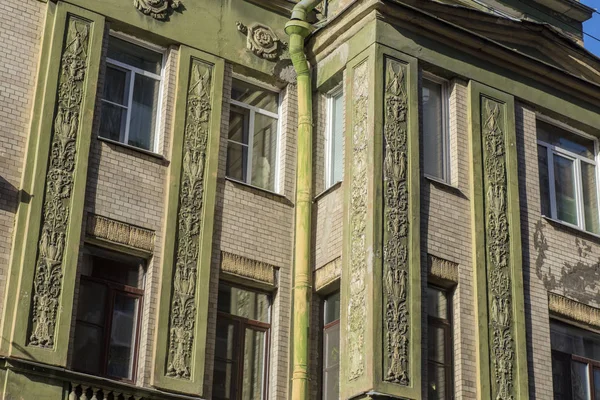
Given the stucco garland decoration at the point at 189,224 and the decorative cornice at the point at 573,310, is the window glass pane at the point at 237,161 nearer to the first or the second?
the stucco garland decoration at the point at 189,224

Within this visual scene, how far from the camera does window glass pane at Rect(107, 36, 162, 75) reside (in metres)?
15.8

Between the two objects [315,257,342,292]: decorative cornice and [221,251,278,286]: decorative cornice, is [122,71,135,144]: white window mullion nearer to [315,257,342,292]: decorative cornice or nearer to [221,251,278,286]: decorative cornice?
[221,251,278,286]: decorative cornice

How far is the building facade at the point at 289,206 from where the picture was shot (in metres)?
14.1

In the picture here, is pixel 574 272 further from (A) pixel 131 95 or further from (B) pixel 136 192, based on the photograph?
(A) pixel 131 95

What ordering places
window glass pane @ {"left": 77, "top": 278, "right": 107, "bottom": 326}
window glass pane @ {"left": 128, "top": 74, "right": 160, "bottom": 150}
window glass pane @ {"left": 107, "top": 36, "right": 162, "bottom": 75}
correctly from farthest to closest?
window glass pane @ {"left": 107, "top": 36, "right": 162, "bottom": 75} → window glass pane @ {"left": 128, "top": 74, "right": 160, "bottom": 150} → window glass pane @ {"left": 77, "top": 278, "right": 107, "bottom": 326}

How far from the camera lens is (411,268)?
14.9 metres

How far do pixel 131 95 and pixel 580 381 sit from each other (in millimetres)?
7447

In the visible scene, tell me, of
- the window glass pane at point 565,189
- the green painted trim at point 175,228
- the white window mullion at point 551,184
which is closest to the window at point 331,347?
the green painted trim at point 175,228

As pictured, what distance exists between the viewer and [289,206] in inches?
636

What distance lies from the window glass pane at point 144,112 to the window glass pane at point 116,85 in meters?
0.14

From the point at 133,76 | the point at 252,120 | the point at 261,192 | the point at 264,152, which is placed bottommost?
the point at 261,192

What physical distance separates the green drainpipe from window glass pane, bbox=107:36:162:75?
204 centimetres

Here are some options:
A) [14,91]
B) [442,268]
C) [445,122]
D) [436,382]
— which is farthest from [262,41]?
[436,382]

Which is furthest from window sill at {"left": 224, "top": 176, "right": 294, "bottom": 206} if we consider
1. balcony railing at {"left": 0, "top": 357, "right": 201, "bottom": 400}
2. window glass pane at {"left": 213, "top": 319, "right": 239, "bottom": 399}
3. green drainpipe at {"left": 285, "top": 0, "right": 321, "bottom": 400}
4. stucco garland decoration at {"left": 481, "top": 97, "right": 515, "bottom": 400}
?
balcony railing at {"left": 0, "top": 357, "right": 201, "bottom": 400}
